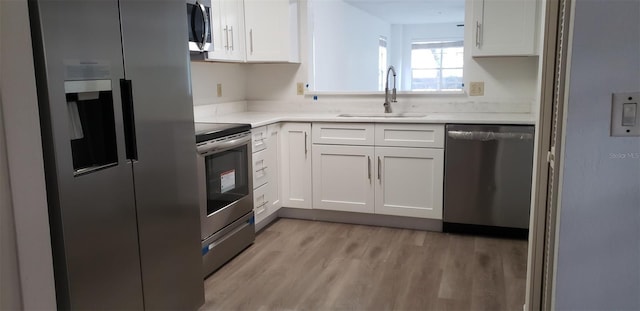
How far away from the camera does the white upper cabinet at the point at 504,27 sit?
11.6 feet

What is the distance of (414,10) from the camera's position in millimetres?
7922

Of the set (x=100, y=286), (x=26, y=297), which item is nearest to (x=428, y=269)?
(x=100, y=286)

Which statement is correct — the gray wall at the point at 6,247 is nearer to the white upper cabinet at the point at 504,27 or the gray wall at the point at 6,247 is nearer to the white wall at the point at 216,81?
the white wall at the point at 216,81

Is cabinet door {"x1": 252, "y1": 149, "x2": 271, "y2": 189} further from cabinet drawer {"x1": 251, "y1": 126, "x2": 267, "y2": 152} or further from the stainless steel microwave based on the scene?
the stainless steel microwave

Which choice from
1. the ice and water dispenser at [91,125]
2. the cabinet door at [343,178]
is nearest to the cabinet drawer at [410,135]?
the cabinet door at [343,178]

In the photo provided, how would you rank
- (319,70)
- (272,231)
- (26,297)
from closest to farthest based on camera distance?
1. (26,297)
2. (272,231)
3. (319,70)

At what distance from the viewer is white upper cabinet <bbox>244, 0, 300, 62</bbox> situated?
396 cm

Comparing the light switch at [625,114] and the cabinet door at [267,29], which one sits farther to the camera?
the cabinet door at [267,29]

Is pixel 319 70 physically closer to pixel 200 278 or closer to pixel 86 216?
pixel 200 278

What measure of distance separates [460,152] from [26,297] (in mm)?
2774

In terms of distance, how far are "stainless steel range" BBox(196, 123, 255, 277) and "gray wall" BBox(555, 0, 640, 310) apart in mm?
1949

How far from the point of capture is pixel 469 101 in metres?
4.02

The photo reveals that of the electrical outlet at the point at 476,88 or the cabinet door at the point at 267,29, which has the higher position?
the cabinet door at the point at 267,29

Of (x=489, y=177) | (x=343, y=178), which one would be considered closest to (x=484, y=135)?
(x=489, y=177)
